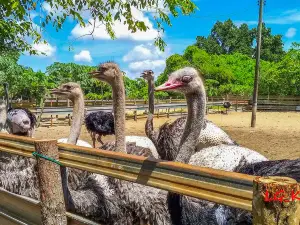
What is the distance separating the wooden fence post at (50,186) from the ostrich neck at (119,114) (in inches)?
44.3

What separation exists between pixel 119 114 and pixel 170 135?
1.90 meters

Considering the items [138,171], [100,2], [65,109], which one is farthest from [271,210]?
[65,109]

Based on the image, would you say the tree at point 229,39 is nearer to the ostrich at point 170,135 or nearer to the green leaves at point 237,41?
the green leaves at point 237,41

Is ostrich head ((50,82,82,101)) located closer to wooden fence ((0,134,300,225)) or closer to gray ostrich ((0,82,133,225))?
gray ostrich ((0,82,133,225))

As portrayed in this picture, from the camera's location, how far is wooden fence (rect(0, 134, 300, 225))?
140 centimetres

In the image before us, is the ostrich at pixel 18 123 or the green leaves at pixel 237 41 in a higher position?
the green leaves at pixel 237 41

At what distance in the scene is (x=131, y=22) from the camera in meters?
4.88

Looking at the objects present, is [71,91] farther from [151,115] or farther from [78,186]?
[151,115]

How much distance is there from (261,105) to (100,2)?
22.2 metres

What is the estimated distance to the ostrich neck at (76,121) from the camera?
3.95 m

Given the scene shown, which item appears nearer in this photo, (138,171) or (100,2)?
(138,171)

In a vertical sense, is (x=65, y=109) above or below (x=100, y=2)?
below

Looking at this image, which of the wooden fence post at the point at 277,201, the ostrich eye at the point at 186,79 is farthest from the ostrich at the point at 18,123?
the wooden fence post at the point at 277,201

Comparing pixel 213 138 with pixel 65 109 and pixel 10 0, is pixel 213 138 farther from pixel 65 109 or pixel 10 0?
pixel 65 109
